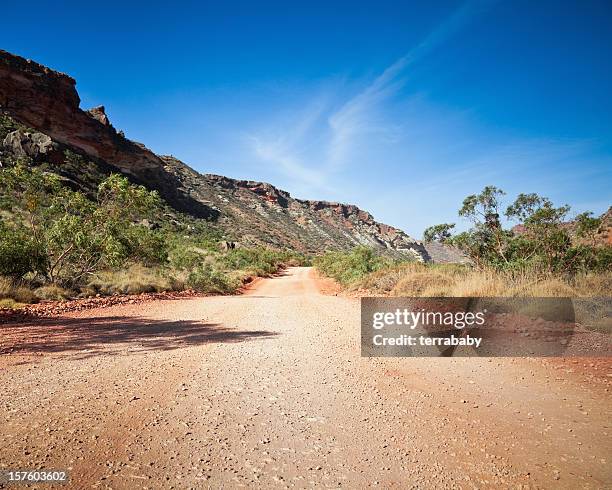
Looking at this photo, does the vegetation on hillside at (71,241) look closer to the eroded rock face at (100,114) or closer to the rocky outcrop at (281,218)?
the rocky outcrop at (281,218)

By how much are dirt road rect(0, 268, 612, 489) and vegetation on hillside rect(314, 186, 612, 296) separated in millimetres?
2810

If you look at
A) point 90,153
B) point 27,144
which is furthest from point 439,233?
point 90,153

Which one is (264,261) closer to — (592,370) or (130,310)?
(130,310)

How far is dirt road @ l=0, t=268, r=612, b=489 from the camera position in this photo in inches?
84.4

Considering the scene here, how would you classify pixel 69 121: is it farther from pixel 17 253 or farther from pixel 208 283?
pixel 17 253

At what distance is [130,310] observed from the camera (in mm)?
9047

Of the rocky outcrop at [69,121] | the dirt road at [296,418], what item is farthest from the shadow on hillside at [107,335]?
the rocky outcrop at [69,121]

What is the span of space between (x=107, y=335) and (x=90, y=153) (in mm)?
56442

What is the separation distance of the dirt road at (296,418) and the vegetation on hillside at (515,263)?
9.22 feet

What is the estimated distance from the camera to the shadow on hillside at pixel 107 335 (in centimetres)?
497

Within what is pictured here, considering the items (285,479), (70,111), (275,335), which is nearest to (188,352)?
(275,335)

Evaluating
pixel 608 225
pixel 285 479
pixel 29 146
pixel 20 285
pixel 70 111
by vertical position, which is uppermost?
pixel 70 111

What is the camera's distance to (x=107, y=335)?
593 cm

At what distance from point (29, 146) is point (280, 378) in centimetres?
4859
